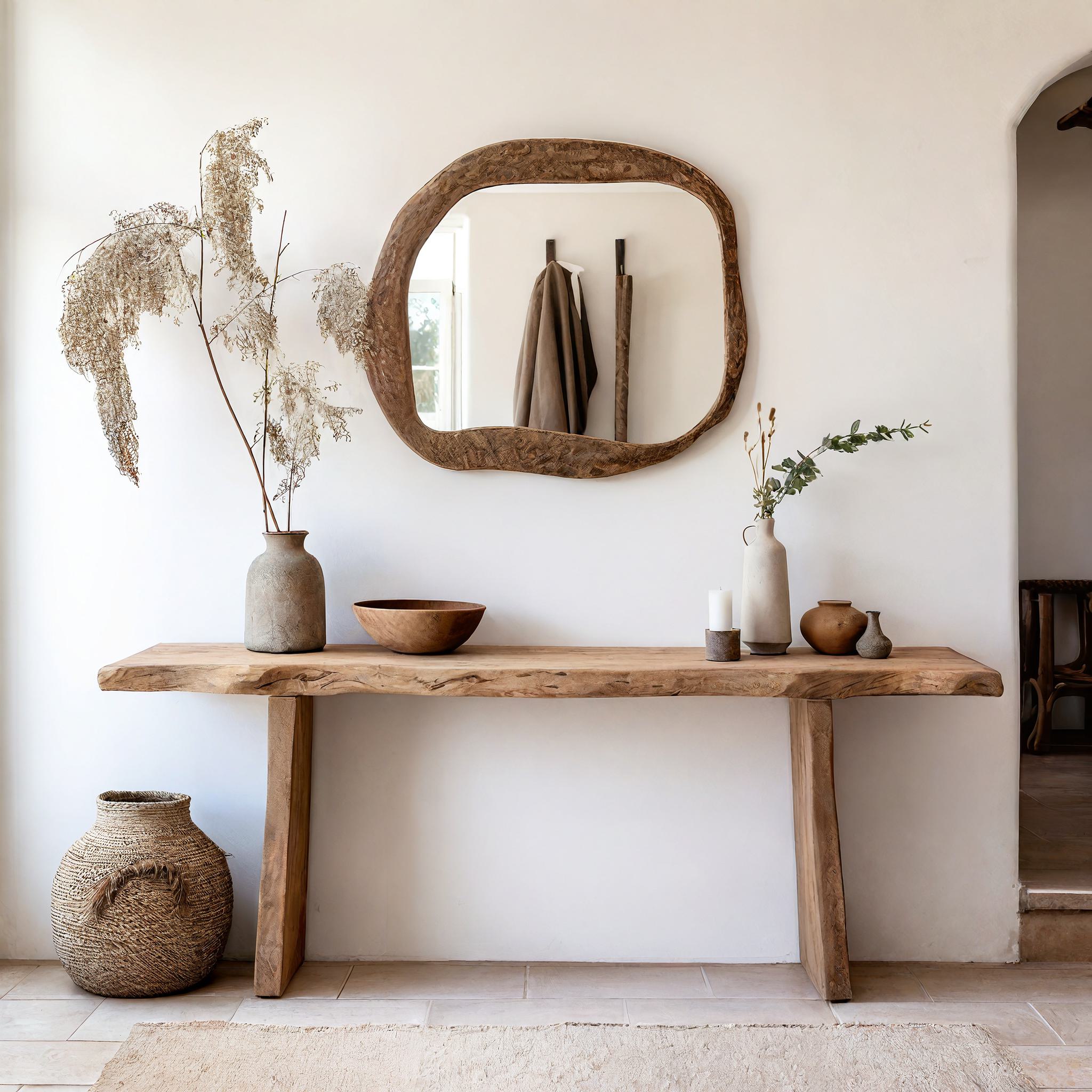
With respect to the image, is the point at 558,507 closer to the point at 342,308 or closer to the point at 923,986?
the point at 342,308

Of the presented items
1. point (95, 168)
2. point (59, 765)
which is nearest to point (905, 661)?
point (59, 765)

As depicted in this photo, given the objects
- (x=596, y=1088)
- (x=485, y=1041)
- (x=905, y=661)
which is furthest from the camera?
(x=905, y=661)

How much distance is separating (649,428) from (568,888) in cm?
119

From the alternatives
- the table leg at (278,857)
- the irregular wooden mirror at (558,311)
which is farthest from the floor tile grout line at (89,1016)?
the irregular wooden mirror at (558,311)

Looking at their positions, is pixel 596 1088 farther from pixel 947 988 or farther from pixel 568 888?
pixel 947 988

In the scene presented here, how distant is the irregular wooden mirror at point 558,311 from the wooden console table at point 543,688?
552 mm

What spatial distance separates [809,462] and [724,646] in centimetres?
50

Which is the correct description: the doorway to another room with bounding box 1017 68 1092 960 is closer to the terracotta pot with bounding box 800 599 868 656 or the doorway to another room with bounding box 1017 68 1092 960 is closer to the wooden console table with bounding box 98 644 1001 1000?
the wooden console table with bounding box 98 644 1001 1000

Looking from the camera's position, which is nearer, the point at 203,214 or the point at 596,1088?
the point at 596,1088

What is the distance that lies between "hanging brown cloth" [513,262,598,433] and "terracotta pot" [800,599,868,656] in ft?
2.44

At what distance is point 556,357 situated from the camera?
7.87ft

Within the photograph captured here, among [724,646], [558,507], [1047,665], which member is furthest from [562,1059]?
[1047,665]

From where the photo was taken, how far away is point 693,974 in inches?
93.2

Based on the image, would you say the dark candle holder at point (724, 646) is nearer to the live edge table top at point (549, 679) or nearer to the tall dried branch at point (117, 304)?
the live edge table top at point (549, 679)
